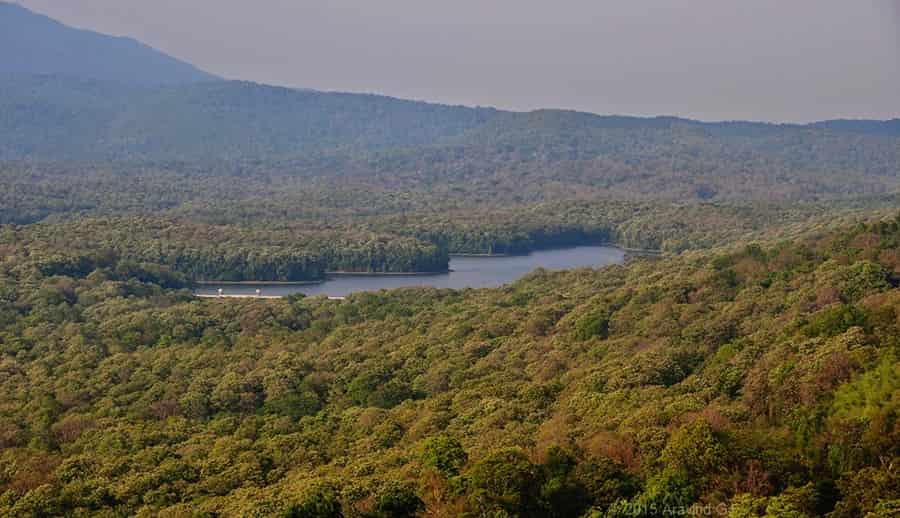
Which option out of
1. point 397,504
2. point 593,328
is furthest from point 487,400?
point 593,328

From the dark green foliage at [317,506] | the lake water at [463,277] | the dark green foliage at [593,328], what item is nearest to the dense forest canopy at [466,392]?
the dark green foliage at [317,506]

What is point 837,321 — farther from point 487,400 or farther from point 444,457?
point 444,457

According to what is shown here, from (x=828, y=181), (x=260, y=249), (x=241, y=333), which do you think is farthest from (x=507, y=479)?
(x=828, y=181)

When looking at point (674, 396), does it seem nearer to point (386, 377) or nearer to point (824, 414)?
point (824, 414)

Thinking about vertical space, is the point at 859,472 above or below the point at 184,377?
above

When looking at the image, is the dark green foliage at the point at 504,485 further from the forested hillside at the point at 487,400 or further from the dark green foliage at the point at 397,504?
→ the dark green foliage at the point at 397,504

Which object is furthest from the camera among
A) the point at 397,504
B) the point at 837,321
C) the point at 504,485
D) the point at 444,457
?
the point at 837,321
